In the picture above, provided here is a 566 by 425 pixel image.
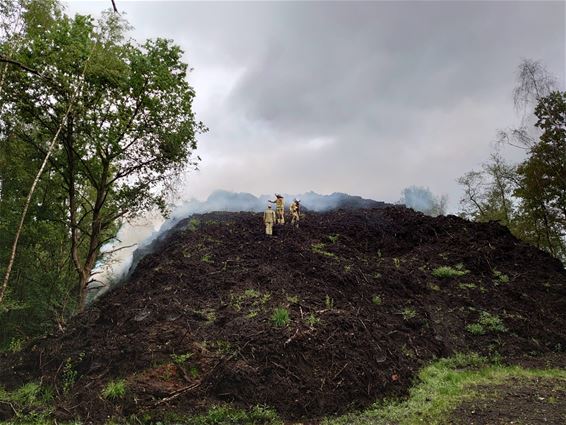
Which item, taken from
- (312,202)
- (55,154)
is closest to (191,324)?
(55,154)

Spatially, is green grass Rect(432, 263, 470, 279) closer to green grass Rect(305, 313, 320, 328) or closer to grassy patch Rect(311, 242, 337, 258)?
grassy patch Rect(311, 242, 337, 258)

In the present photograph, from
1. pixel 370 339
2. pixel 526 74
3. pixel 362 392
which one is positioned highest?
pixel 526 74

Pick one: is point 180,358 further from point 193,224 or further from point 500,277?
point 500,277

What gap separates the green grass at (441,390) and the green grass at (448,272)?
3883mm

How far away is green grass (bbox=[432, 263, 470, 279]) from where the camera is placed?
1275 centimetres

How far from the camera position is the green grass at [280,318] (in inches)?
334

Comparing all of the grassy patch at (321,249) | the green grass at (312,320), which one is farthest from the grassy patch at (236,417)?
the grassy patch at (321,249)

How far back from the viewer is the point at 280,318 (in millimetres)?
8547

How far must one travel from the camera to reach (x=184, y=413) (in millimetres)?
6848

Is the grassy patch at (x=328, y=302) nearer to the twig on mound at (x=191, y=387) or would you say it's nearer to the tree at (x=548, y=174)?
the twig on mound at (x=191, y=387)

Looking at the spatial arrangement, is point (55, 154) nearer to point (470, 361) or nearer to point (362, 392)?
point (362, 392)

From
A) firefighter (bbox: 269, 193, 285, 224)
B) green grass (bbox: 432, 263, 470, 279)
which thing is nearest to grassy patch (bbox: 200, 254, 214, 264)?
firefighter (bbox: 269, 193, 285, 224)

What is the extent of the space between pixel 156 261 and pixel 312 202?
12.6m

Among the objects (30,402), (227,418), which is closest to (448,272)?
(227,418)
